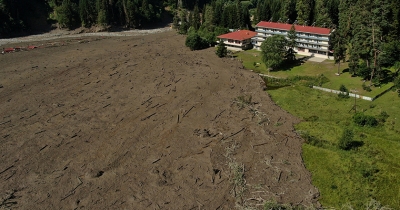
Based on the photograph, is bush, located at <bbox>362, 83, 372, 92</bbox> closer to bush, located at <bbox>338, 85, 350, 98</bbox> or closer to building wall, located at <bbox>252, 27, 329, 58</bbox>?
bush, located at <bbox>338, 85, 350, 98</bbox>

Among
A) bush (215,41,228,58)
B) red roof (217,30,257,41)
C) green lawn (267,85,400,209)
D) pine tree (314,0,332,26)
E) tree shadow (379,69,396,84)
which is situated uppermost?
pine tree (314,0,332,26)

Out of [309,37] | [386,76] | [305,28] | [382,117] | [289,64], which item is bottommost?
[382,117]

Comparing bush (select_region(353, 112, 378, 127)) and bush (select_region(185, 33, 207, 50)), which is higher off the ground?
bush (select_region(185, 33, 207, 50))

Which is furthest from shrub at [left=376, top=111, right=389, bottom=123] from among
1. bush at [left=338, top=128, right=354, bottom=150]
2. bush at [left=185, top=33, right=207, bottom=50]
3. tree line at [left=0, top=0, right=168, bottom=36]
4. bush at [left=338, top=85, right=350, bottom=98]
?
tree line at [left=0, top=0, right=168, bottom=36]

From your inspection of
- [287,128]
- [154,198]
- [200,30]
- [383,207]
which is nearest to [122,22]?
[200,30]

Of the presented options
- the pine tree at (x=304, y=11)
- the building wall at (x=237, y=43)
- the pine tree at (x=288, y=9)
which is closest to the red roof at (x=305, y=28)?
the building wall at (x=237, y=43)

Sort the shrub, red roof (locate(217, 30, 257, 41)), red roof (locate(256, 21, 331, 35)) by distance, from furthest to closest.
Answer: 1. red roof (locate(217, 30, 257, 41))
2. red roof (locate(256, 21, 331, 35))
3. the shrub

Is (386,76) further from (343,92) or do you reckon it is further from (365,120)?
(365,120)

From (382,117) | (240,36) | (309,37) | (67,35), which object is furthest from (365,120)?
(67,35)
